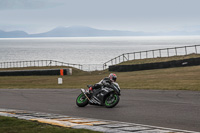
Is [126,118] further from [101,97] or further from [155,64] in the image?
[155,64]

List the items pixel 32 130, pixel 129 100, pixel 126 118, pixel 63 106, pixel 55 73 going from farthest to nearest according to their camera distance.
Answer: pixel 55 73
pixel 129 100
pixel 63 106
pixel 126 118
pixel 32 130

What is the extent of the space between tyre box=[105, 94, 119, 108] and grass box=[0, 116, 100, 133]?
13.6 feet

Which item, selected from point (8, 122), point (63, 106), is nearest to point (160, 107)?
point (63, 106)

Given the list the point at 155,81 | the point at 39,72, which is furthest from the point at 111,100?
the point at 39,72

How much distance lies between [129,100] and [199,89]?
4637mm

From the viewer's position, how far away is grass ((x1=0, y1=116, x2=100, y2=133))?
7.61 metres

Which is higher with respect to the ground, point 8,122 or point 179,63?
point 179,63

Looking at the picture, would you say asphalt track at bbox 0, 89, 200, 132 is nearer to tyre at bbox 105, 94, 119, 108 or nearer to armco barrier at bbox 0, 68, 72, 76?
tyre at bbox 105, 94, 119, 108

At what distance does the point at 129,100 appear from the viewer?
48.7ft

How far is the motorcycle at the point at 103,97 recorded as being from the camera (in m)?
12.5

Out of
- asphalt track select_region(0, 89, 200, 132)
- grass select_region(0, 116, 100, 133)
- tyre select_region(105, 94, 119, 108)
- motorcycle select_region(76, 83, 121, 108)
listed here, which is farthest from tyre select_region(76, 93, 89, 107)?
grass select_region(0, 116, 100, 133)

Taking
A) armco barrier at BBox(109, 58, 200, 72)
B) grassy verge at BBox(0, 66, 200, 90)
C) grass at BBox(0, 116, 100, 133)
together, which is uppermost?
armco barrier at BBox(109, 58, 200, 72)

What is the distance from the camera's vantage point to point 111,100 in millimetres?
12688

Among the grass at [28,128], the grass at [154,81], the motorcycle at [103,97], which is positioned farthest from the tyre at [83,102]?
the grass at [154,81]
